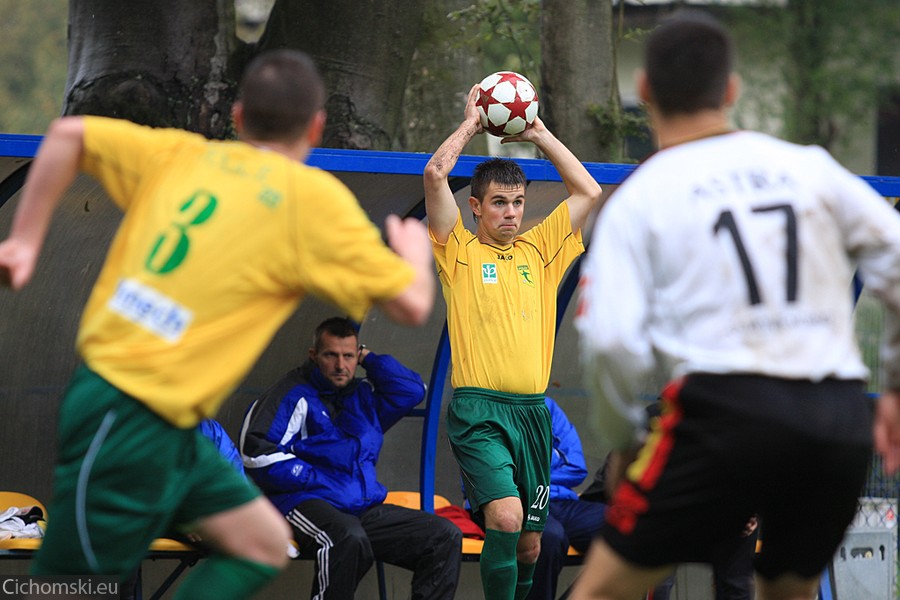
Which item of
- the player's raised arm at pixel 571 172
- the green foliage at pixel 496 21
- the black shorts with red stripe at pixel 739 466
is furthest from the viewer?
the green foliage at pixel 496 21

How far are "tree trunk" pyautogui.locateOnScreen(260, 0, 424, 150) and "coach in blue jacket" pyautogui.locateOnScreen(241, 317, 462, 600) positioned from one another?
5.70ft

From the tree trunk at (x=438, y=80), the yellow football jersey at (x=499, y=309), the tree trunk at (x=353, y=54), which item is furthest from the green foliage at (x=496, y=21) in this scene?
the yellow football jersey at (x=499, y=309)

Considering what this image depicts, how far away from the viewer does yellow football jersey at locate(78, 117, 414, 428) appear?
3.42 meters

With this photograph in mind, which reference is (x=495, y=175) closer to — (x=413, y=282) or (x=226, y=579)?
(x=413, y=282)

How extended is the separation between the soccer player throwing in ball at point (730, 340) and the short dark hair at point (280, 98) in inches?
37.5

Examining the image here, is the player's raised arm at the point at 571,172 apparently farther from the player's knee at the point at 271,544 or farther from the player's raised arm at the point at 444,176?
the player's knee at the point at 271,544

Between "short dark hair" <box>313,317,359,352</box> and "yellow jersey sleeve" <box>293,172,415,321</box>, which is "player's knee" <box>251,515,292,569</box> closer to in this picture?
"yellow jersey sleeve" <box>293,172,415,321</box>

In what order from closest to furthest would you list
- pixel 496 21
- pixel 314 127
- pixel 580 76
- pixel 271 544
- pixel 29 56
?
pixel 271 544 < pixel 314 127 < pixel 580 76 < pixel 496 21 < pixel 29 56

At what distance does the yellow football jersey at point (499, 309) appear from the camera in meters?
6.13

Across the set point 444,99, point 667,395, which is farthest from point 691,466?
point 444,99

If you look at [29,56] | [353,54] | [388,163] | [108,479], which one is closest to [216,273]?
[108,479]

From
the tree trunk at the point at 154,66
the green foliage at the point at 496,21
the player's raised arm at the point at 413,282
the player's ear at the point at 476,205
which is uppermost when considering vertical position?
the green foliage at the point at 496,21

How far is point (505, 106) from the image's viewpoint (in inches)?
246

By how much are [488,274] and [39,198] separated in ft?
9.87
